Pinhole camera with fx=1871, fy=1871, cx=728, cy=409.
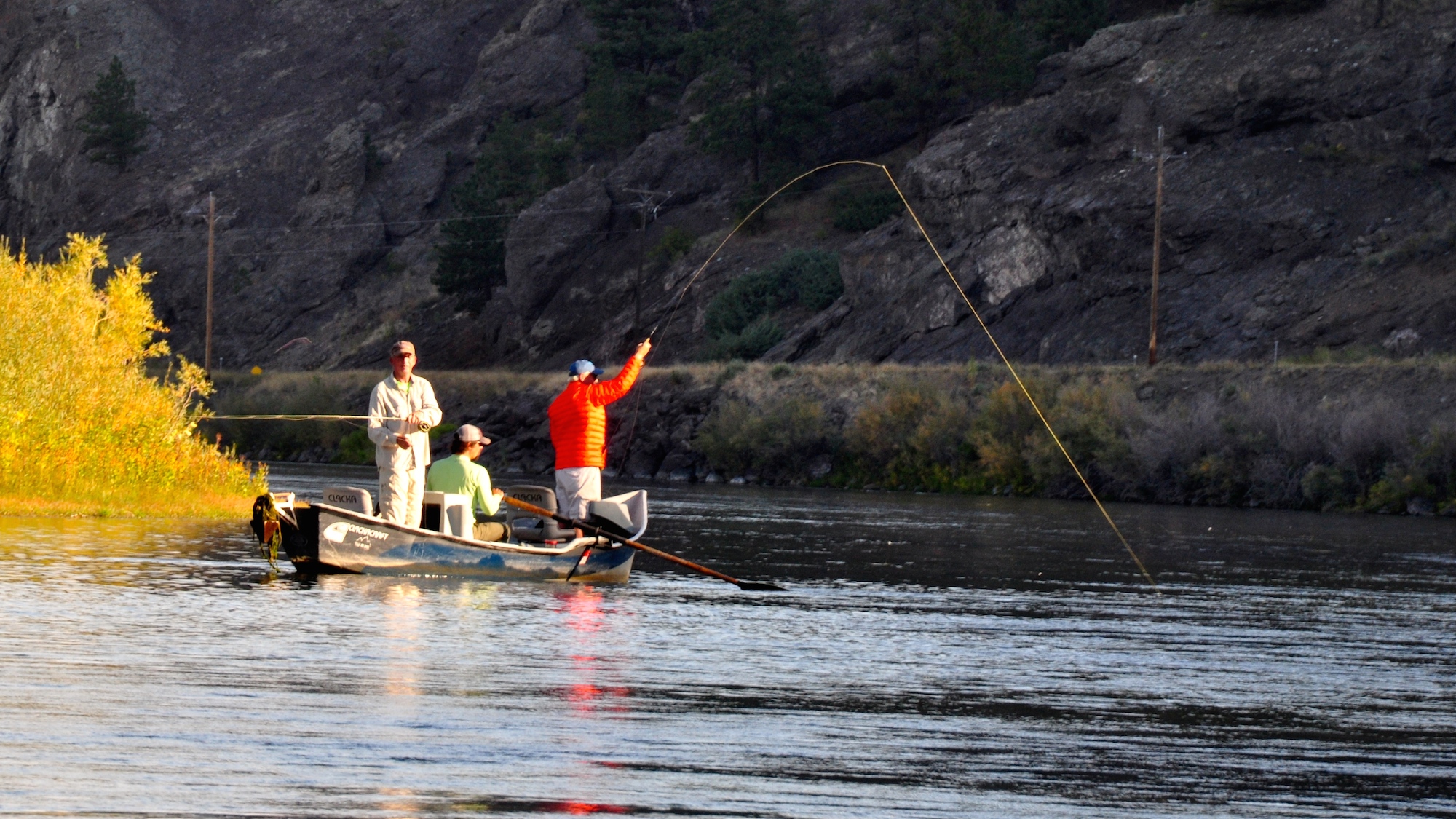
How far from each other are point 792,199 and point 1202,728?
2972 inches

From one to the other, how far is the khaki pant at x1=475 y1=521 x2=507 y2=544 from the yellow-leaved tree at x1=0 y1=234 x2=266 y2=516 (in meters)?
8.31

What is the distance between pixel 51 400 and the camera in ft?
86.2

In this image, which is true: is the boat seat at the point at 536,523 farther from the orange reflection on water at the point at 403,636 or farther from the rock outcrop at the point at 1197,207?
the rock outcrop at the point at 1197,207

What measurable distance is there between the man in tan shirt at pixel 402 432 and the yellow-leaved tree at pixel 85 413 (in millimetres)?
8938

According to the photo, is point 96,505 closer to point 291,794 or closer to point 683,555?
point 683,555

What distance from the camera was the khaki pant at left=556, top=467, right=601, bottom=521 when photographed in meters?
18.5

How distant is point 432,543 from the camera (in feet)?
57.4

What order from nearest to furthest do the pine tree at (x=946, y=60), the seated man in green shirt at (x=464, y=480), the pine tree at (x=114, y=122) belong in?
the seated man in green shirt at (x=464, y=480) < the pine tree at (x=946, y=60) < the pine tree at (x=114, y=122)

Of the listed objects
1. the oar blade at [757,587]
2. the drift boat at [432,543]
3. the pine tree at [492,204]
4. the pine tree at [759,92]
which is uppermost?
the pine tree at [759,92]

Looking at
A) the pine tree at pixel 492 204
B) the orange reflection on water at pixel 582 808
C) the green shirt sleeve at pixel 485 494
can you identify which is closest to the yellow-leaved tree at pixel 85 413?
the green shirt sleeve at pixel 485 494

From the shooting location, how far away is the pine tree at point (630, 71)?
8950 cm

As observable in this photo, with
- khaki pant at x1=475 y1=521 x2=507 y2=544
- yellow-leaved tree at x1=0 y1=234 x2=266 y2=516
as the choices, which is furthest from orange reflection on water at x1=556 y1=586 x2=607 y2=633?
yellow-leaved tree at x1=0 y1=234 x2=266 y2=516

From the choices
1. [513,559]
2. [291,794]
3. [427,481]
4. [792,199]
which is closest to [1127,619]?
[513,559]

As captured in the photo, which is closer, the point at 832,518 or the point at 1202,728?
the point at 1202,728
